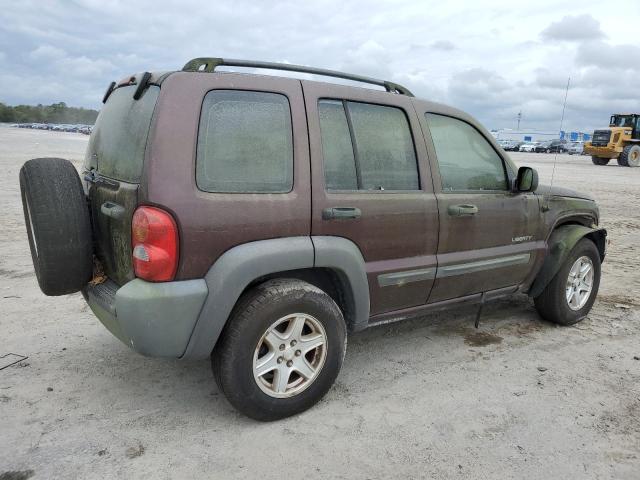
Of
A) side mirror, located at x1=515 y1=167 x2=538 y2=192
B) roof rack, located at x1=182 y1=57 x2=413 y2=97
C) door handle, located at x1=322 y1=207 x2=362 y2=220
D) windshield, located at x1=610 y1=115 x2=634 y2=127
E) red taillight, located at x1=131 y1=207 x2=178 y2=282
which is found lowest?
red taillight, located at x1=131 y1=207 x2=178 y2=282

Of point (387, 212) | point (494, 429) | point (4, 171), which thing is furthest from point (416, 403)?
point (4, 171)

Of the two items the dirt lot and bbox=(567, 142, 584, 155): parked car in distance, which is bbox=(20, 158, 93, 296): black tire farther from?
bbox=(567, 142, 584, 155): parked car in distance

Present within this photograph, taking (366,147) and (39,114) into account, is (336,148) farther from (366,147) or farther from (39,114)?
(39,114)

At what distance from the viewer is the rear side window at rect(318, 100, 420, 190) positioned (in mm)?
3082

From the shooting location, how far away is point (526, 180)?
3879 mm

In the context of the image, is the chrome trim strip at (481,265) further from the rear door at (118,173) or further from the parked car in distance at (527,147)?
the parked car in distance at (527,147)

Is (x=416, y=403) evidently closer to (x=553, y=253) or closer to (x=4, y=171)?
(x=553, y=253)

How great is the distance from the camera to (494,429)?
288 cm

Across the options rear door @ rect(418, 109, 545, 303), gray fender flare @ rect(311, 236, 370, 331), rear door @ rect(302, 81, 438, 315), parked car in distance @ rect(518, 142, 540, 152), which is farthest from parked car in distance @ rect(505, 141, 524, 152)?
gray fender flare @ rect(311, 236, 370, 331)

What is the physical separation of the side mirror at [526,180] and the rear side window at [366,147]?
0.98 metres

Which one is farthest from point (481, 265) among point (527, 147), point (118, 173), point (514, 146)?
point (527, 147)

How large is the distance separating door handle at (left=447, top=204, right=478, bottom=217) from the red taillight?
186cm

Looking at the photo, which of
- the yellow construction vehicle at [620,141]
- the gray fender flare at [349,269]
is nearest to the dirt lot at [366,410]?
the gray fender flare at [349,269]

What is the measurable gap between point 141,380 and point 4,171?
15211 millimetres
